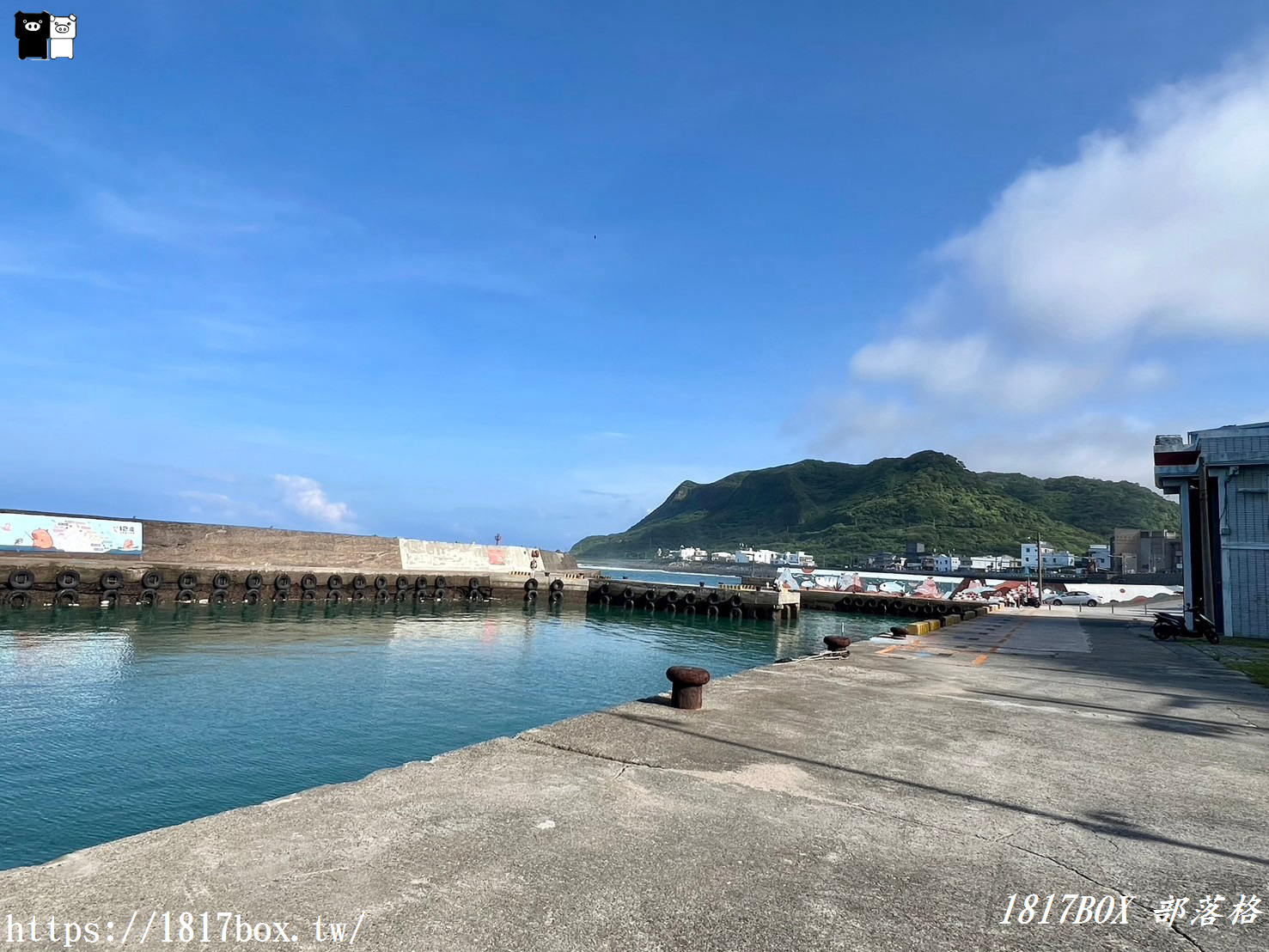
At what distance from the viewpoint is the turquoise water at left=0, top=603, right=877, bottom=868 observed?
1014cm

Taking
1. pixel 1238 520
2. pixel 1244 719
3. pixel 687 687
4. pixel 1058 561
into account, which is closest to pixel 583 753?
pixel 687 687

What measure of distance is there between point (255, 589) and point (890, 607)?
1776 inches

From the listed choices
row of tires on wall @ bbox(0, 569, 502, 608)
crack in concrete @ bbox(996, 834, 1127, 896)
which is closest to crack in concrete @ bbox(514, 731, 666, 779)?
crack in concrete @ bbox(996, 834, 1127, 896)

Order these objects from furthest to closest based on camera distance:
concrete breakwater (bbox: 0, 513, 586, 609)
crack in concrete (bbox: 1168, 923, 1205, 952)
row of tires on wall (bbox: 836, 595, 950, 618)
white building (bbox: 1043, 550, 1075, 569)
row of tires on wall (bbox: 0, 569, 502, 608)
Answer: white building (bbox: 1043, 550, 1075, 569) → row of tires on wall (bbox: 836, 595, 950, 618) → concrete breakwater (bbox: 0, 513, 586, 609) → row of tires on wall (bbox: 0, 569, 502, 608) → crack in concrete (bbox: 1168, 923, 1205, 952)

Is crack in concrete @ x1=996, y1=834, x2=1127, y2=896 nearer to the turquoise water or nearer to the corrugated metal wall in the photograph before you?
the turquoise water

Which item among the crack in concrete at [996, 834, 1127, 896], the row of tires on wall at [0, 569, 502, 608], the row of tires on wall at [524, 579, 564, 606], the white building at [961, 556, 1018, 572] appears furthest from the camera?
the white building at [961, 556, 1018, 572]

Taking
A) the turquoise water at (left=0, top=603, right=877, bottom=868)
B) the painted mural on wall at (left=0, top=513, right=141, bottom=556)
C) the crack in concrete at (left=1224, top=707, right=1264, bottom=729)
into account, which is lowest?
the turquoise water at (left=0, top=603, right=877, bottom=868)

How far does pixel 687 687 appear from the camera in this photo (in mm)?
9008

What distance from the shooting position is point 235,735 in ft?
43.2

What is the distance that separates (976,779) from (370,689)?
617 inches

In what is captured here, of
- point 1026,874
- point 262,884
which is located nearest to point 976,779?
point 1026,874

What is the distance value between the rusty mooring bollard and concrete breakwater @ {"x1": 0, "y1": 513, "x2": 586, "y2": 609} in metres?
37.2

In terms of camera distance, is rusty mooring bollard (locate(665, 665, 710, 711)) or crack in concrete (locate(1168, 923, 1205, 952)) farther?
rusty mooring bollard (locate(665, 665, 710, 711))

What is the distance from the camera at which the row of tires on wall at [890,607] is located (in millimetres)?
50906
